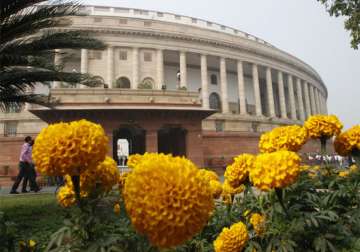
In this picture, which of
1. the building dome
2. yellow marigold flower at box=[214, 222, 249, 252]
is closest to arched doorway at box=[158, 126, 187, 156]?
the building dome

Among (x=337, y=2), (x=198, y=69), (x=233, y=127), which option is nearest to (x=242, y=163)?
(x=337, y=2)

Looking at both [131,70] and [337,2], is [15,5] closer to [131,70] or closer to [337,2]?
[337,2]

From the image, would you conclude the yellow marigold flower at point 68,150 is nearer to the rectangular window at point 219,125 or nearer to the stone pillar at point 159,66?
the rectangular window at point 219,125

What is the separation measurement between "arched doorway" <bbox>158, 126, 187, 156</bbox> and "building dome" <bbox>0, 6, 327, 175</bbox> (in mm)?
73

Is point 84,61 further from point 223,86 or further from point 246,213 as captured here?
point 246,213

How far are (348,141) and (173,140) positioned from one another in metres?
21.0

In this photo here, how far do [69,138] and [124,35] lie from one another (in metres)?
43.8

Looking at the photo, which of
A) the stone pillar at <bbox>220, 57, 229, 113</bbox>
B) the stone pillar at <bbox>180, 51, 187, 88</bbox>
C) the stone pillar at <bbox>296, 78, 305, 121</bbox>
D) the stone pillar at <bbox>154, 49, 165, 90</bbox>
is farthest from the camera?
the stone pillar at <bbox>296, 78, 305, 121</bbox>

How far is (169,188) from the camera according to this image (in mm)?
1540

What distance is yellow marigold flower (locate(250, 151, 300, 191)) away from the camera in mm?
2316

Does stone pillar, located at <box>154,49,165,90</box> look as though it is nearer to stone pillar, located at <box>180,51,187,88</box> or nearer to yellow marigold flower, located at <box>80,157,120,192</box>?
stone pillar, located at <box>180,51,187,88</box>

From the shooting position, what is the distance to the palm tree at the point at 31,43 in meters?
8.72

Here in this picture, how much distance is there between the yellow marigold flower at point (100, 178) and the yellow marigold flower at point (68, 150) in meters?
0.22

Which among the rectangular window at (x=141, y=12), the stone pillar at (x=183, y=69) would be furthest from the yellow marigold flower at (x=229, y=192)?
the rectangular window at (x=141, y=12)
